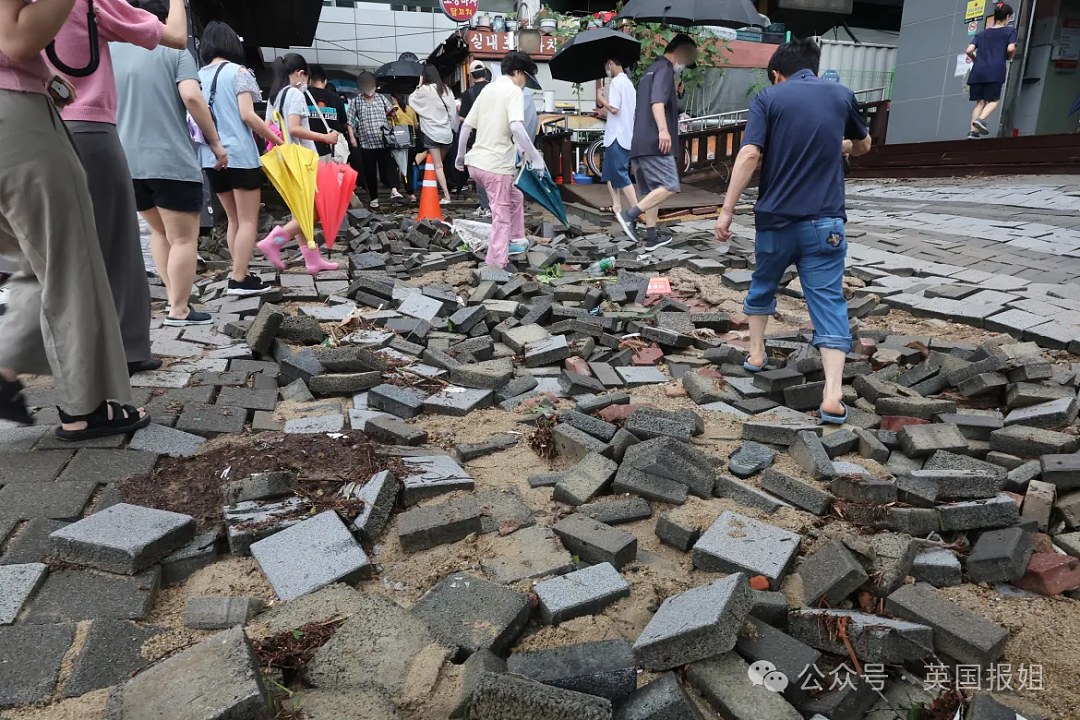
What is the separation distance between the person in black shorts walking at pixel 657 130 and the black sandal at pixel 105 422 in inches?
218

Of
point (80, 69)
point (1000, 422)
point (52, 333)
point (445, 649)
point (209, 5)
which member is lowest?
point (445, 649)

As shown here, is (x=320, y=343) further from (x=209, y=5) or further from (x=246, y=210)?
(x=209, y=5)

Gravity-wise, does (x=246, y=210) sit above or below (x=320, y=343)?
above

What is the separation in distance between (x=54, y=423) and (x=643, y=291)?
4.21 meters

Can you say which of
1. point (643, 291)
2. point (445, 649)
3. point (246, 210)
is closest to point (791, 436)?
point (445, 649)

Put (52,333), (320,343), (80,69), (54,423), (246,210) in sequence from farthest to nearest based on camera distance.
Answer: (246,210) → (320,343) → (54,423) → (80,69) → (52,333)

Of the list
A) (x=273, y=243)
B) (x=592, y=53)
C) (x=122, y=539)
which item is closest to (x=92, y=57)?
(x=122, y=539)

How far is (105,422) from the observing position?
10.2ft

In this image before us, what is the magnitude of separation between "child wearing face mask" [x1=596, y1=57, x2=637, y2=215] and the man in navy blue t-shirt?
165 inches

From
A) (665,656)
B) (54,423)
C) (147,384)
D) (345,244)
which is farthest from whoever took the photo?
(345,244)

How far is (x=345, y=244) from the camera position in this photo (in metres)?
8.43

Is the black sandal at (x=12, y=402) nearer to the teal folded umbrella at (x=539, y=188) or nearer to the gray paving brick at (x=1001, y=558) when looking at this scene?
the gray paving brick at (x=1001, y=558)

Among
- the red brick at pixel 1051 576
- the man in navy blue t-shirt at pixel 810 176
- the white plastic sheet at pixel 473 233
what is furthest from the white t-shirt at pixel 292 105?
the red brick at pixel 1051 576

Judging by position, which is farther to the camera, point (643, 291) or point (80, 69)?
point (643, 291)
